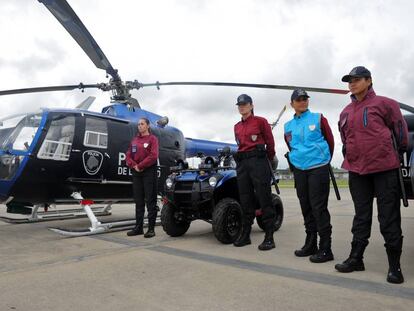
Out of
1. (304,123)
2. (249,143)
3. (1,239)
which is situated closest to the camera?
(304,123)

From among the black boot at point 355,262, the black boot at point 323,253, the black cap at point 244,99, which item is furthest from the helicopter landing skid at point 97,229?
the black boot at point 355,262

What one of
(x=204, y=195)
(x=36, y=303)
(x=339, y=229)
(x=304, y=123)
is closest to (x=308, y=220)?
(x=304, y=123)

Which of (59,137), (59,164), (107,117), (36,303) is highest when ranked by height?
(107,117)

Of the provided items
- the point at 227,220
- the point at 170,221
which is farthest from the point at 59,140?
the point at 227,220

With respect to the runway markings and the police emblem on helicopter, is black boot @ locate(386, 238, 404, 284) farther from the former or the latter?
the police emblem on helicopter

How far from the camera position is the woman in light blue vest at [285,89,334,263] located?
4230mm

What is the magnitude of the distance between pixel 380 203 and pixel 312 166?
0.98 m

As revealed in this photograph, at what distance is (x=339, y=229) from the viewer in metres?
6.53

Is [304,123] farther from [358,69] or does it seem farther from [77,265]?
[77,265]

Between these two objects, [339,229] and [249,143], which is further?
[339,229]

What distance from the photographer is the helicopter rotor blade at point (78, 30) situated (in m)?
5.30

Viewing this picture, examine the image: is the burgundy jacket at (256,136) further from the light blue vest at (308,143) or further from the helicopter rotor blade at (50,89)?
the helicopter rotor blade at (50,89)

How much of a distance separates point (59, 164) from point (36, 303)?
3927 mm

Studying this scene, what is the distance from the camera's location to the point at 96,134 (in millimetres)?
7059
